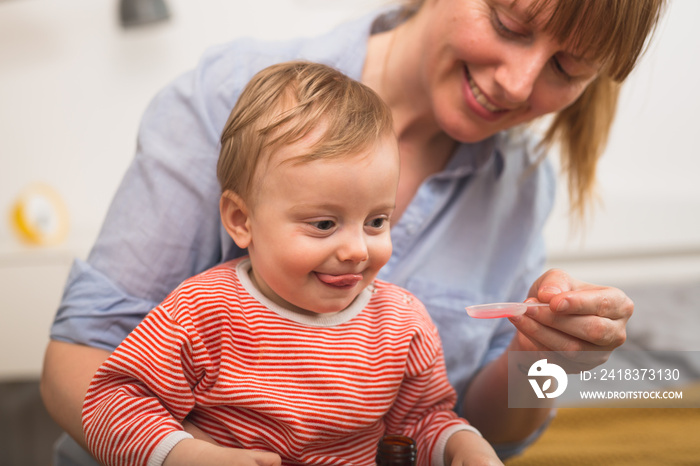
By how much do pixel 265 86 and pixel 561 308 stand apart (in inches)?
16.8

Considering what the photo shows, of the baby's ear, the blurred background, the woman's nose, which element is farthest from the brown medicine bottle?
the blurred background

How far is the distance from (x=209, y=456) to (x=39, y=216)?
74.6 inches

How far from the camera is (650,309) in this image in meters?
2.02

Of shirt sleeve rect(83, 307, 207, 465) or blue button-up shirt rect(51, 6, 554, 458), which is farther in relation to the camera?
blue button-up shirt rect(51, 6, 554, 458)

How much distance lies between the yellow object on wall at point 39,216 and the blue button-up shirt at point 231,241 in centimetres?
149

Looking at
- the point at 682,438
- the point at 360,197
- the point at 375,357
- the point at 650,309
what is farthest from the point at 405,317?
the point at 650,309

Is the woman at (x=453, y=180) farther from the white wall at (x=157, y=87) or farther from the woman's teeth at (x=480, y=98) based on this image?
the white wall at (x=157, y=87)

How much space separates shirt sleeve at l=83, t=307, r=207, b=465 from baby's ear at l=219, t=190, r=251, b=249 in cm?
13

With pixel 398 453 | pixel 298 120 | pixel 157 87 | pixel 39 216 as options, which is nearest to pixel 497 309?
pixel 398 453

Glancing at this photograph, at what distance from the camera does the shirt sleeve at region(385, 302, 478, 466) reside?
846 mm

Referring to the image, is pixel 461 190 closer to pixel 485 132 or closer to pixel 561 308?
pixel 485 132

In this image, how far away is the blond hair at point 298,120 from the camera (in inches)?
29.3

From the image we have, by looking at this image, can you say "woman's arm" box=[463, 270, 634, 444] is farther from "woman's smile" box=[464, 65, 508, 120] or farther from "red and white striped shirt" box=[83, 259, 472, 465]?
"woman's smile" box=[464, 65, 508, 120]

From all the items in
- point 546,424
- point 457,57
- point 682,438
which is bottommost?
point 546,424
